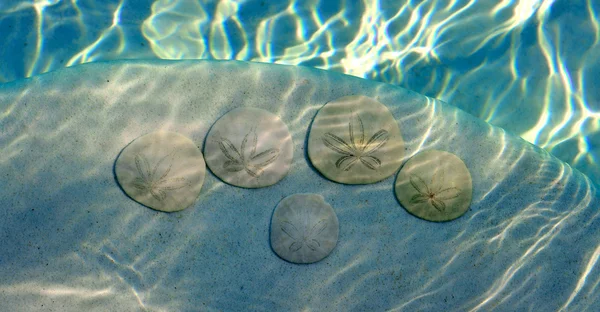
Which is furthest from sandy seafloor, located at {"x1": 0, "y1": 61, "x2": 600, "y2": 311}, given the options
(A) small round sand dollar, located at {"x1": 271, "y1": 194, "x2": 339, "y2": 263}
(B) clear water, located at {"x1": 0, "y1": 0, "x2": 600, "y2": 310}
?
(B) clear water, located at {"x1": 0, "y1": 0, "x2": 600, "y2": 310}

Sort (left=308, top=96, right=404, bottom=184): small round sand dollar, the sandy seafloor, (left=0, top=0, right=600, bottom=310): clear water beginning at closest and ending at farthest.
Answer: the sandy seafloor → (left=308, top=96, right=404, bottom=184): small round sand dollar → (left=0, top=0, right=600, bottom=310): clear water

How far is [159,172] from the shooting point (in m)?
2.88

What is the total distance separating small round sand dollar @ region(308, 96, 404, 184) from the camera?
2.97m

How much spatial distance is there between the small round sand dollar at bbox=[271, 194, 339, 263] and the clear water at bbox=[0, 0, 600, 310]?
1.39 meters

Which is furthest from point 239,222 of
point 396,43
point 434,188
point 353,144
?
point 396,43

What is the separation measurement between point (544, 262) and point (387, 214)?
1.27m

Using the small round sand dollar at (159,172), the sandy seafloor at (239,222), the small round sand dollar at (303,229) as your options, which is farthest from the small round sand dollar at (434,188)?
the small round sand dollar at (159,172)

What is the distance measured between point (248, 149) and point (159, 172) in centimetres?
67

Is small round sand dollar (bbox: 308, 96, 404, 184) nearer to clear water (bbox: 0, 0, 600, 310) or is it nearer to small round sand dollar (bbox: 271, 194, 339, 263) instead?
small round sand dollar (bbox: 271, 194, 339, 263)

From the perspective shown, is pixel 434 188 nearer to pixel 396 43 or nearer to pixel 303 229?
pixel 303 229

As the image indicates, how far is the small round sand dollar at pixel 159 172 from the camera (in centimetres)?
288

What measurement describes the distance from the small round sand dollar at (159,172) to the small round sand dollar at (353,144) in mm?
919

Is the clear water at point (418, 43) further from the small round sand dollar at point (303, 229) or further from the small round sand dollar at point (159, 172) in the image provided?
the small round sand dollar at point (303, 229)

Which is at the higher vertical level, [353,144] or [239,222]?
[353,144]
